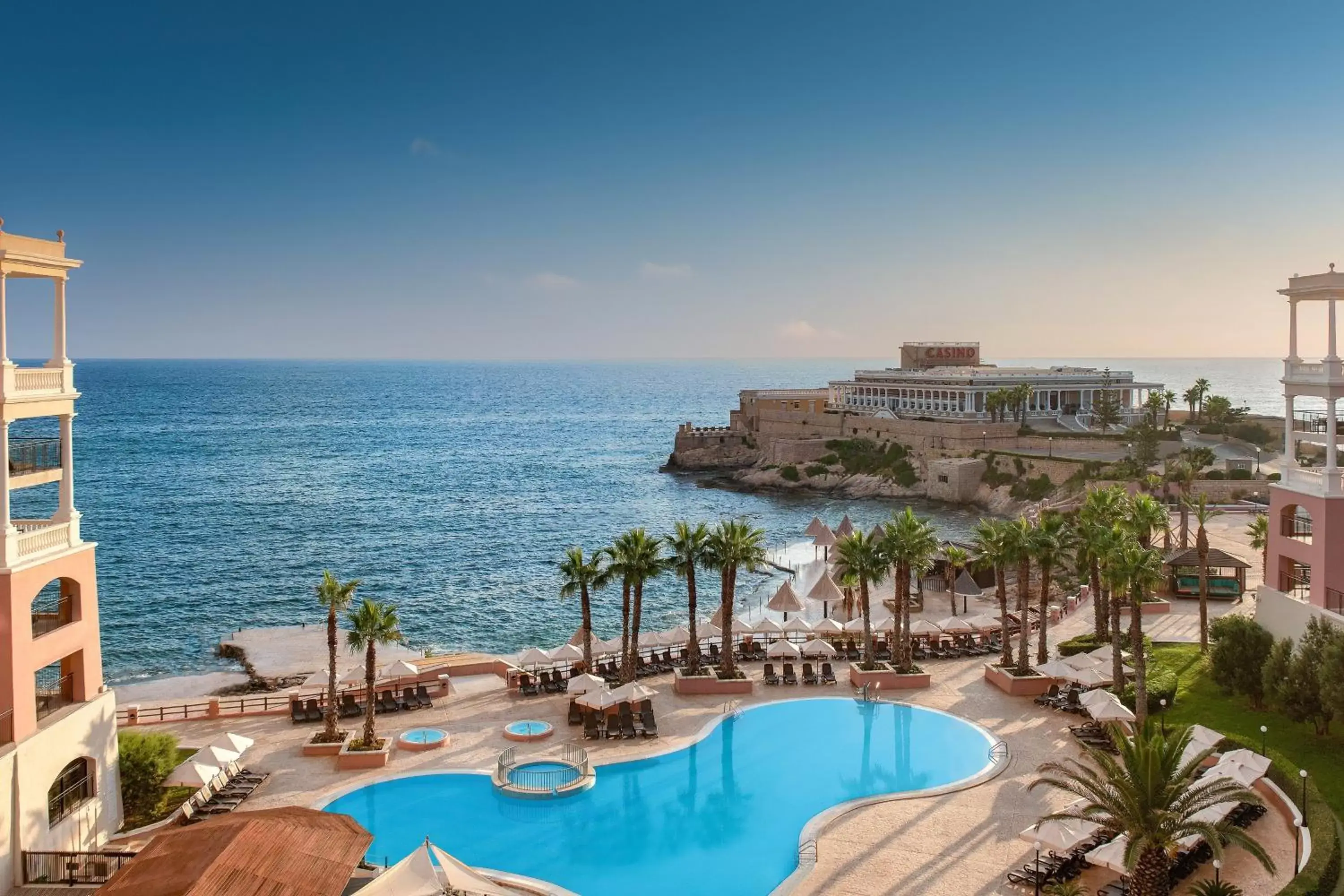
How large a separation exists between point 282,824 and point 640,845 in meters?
9.33

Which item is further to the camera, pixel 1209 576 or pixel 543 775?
pixel 1209 576

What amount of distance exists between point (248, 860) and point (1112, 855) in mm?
16612

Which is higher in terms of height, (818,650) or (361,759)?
(818,650)

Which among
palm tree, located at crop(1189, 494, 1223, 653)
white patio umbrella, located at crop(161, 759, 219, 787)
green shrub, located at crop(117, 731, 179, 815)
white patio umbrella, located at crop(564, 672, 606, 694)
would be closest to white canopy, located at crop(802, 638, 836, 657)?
white patio umbrella, located at crop(564, 672, 606, 694)

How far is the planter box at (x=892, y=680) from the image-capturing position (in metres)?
35.7

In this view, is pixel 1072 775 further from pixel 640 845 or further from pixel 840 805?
pixel 640 845

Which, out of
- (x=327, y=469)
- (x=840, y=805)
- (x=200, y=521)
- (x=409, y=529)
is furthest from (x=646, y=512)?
(x=840, y=805)

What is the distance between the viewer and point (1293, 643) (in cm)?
2838

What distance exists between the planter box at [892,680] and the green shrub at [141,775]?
22555mm

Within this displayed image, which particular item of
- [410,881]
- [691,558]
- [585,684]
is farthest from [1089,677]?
[410,881]

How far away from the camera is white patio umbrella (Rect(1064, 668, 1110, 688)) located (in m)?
31.9

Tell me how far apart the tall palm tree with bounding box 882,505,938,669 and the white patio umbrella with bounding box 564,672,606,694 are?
11.5 meters

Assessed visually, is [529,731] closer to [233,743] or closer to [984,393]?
[233,743]

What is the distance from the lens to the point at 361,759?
2841 centimetres
